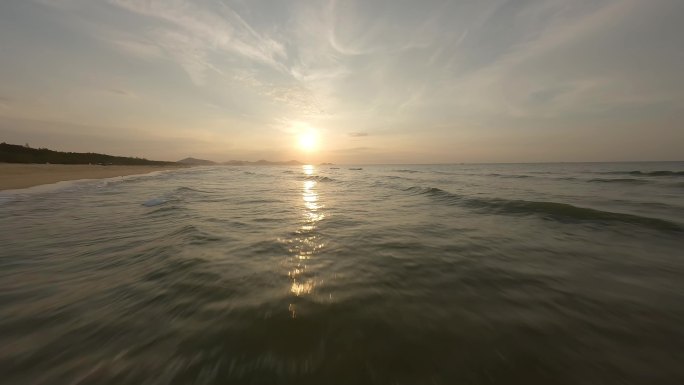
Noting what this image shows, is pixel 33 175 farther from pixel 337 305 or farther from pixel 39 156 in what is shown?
pixel 337 305

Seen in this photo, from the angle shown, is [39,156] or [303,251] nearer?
[303,251]

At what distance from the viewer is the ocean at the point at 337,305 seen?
95.6 inches

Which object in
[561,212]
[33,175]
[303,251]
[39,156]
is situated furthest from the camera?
[39,156]

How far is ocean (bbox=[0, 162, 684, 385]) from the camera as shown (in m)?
2.43

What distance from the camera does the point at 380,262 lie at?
16.8 feet

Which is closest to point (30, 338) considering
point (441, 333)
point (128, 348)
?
point (128, 348)

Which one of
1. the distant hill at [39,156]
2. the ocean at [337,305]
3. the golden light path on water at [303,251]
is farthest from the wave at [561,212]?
the distant hill at [39,156]

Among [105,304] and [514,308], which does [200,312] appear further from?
[514,308]

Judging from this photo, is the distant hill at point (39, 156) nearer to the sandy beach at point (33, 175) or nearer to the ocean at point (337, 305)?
the sandy beach at point (33, 175)

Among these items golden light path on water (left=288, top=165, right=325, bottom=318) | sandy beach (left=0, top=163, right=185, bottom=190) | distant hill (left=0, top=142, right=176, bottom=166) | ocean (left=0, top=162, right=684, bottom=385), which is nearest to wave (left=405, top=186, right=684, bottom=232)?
ocean (left=0, top=162, right=684, bottom=385)

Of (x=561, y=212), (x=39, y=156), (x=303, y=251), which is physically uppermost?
(x=39, y=156)

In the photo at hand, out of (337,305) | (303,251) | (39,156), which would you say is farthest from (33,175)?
(337,305)

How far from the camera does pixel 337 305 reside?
3490mm

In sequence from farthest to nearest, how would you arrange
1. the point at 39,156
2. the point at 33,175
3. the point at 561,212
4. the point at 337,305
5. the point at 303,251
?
the point at 39,156
the point at 33,175
the point at 561,212
the point at 303,251
the point at 337,305
